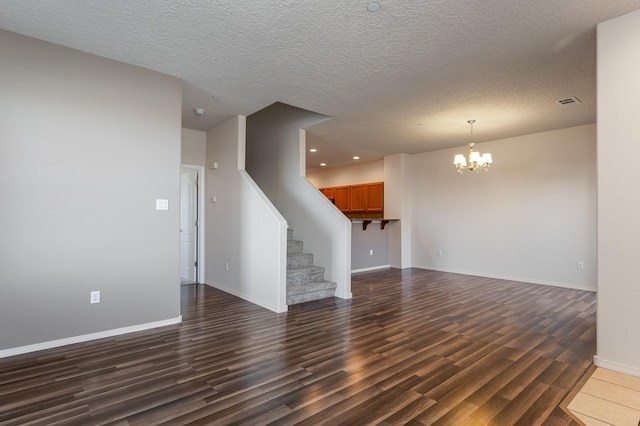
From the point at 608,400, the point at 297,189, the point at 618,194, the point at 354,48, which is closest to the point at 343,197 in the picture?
the point at 297,189

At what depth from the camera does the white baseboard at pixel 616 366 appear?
8.34 feet

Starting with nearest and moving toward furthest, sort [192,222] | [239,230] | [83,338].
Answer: [83,338], [239,230], [192,222]

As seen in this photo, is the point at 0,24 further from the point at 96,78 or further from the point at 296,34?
the point at 296,34

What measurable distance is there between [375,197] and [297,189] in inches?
135

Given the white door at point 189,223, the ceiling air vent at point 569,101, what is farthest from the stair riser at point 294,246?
the ceiling air vent at point 569,101

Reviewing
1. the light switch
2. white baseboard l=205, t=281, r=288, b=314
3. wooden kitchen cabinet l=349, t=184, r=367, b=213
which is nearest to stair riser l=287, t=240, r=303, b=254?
white baseboard l=205, t=281, r=288, b=314

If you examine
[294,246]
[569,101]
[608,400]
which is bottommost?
[608,400]

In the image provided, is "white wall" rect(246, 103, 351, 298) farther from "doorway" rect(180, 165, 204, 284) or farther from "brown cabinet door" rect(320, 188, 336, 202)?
"brown cabinet door" rect(320, 188, 336, 202)

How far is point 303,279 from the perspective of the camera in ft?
16.8

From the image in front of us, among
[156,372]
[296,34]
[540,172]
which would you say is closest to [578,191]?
[540,172]

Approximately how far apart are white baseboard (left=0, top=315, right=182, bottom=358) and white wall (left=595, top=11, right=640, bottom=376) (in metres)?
4.16

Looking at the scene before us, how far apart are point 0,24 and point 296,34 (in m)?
2.48

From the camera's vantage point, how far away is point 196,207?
5969 millimetres

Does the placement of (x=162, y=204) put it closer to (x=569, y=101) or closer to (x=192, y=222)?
(x=192, y=222)
